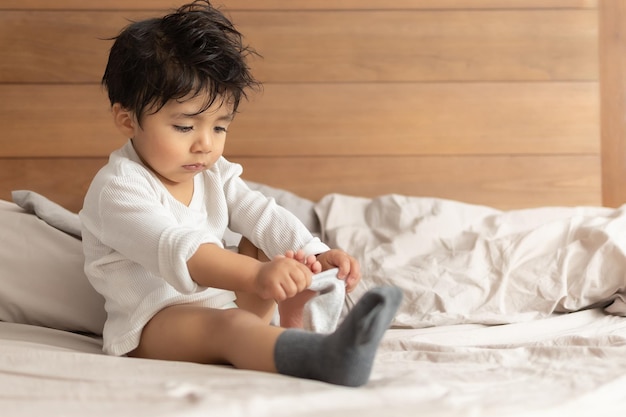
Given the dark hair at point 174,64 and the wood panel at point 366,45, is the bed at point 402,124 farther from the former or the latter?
the dark hair at point 174,64

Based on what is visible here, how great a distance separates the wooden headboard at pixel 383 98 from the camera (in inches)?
81.3

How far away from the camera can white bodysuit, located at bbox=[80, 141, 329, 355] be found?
1163mm

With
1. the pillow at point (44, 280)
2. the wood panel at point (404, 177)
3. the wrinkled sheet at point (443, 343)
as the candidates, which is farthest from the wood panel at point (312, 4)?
the pillow at point (44, 280)

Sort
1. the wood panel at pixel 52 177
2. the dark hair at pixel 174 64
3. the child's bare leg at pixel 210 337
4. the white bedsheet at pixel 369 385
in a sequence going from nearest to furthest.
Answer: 1. the white bedsheet at pixel 369 385
2. the child's bare leg at pixel 210 337
3. the dark hair at pixel 174 64
4. the wood panel at pixel 52 177

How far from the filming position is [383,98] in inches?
83.9

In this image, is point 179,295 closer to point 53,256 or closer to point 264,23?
point 53,256

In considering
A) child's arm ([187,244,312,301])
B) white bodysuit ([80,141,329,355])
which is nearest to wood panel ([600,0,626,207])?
white bodysuit ([80,141,329,355])

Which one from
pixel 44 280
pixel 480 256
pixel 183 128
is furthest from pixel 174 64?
pixel 480 256

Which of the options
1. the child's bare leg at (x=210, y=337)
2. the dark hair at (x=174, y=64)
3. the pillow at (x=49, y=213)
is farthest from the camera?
the pillow at (x=49, y=213)

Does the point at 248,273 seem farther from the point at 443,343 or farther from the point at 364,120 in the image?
the point at 364,120

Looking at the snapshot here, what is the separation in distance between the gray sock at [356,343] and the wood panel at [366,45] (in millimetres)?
1233

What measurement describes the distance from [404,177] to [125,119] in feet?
3.17

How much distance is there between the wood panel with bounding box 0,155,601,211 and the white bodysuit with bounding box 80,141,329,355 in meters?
0.65

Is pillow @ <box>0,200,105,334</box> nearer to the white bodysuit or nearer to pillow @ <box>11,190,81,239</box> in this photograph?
pillow @ <box>11,190,81,239</box>
